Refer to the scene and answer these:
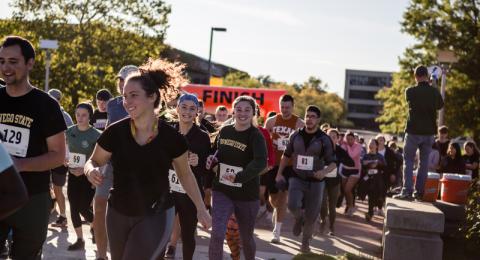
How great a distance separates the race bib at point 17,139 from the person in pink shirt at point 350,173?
38.2 feet

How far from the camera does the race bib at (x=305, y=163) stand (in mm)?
9602

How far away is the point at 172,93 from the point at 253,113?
2.24 metres

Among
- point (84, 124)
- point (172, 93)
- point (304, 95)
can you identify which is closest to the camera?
point (172, 93)

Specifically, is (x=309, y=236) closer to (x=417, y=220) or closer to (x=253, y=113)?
(x=417, y=220)

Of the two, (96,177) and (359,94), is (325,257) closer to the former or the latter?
(96,177)

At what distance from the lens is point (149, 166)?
4801 millimetres

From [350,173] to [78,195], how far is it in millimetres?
8387

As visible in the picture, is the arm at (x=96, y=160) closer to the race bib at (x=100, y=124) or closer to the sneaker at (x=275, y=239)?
the race bib at (x=100, y=124)

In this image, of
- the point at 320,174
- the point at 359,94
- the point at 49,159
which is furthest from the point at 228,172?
the point at 359,94

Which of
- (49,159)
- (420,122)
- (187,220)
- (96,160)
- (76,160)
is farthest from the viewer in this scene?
(420,122)

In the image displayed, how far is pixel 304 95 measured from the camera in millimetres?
107875

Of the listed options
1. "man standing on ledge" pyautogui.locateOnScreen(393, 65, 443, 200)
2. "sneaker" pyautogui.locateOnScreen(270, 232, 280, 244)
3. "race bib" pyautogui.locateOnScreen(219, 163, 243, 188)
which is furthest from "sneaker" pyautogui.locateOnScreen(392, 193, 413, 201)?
"race bib" pyautogui.locateOnScreen(219, 163, 243, 188)

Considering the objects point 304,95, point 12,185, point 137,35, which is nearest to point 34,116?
point 12,185

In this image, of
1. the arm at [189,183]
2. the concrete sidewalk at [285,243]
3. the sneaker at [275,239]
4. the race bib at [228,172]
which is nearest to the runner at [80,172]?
the concrete sidewalk at [285,243]
